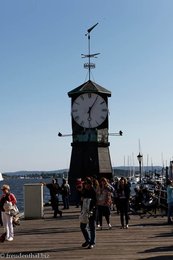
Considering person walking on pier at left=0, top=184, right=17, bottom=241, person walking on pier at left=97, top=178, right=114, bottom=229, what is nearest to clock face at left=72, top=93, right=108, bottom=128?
person walking on pier at left=97, top=178, right=114, bottom=229

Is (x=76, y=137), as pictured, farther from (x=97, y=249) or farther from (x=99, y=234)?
(x=97, y=249)

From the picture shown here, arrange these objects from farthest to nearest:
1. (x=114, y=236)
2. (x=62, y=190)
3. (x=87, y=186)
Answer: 1. (x=62, y=190)
2. (x=114, y=236)
3. (x=87, y=186)

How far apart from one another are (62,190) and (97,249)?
1429cm

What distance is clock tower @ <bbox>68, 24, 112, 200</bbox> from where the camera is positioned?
1190 inches

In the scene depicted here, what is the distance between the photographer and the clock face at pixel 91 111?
99.0 ft

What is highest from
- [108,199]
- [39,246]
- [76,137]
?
[76,137]

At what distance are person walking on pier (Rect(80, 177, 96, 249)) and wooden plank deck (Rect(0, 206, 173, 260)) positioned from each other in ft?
0.95

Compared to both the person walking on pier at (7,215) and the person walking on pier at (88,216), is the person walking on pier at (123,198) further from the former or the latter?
the person walking on pier at (88,216)

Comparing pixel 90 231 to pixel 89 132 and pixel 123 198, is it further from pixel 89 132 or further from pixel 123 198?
pixel 89 132

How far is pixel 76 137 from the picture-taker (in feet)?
103

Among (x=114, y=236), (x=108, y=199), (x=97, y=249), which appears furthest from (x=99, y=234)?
(x=97, y=249)

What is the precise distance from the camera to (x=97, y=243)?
48.1 ft

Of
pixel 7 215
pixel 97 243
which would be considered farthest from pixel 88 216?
pixel 7 215

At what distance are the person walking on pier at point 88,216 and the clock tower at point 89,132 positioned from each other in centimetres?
1625
